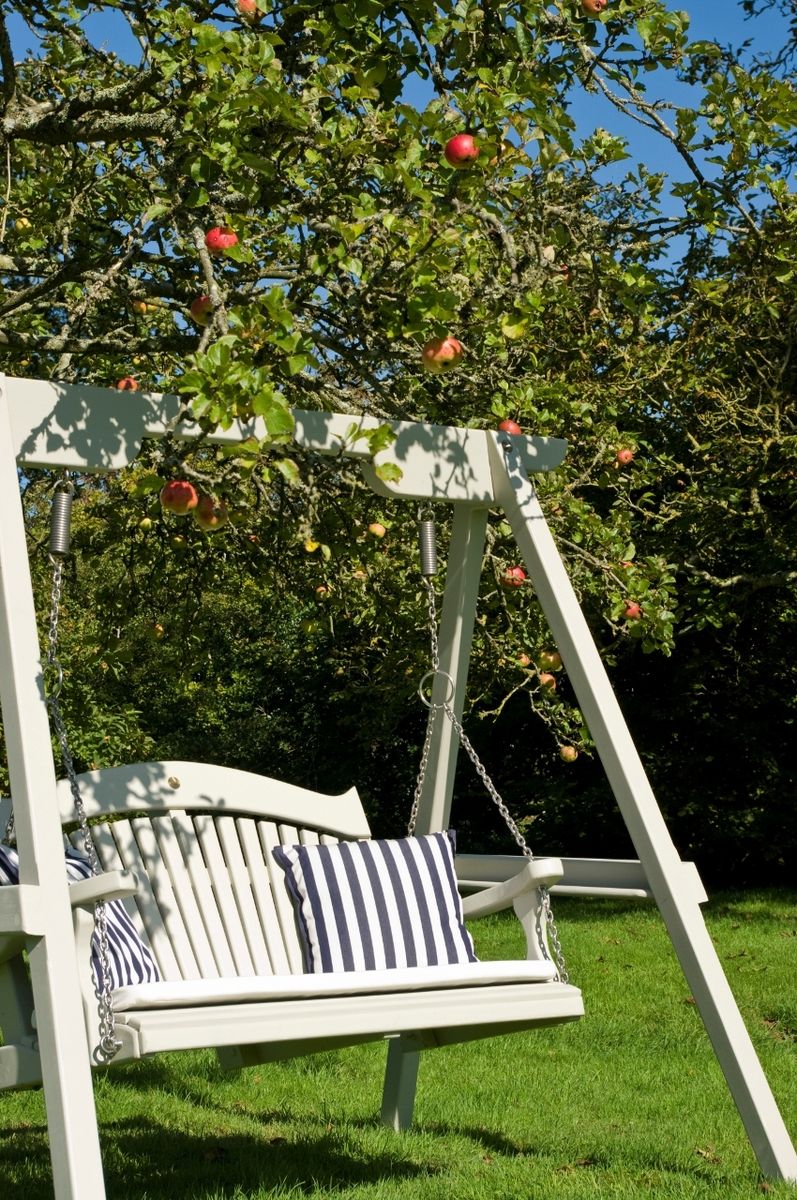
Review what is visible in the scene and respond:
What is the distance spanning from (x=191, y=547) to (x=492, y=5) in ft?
7.85

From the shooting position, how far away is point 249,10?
11.5 ft

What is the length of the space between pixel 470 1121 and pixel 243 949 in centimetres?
98

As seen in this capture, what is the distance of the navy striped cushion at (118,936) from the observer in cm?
336

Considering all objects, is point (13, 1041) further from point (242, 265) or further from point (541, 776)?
point (541, 776)

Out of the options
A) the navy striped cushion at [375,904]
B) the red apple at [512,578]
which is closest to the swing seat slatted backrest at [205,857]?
the navy striped cushion at [375,904]

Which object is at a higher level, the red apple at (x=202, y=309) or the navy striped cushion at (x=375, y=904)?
the red apple at (x=202, y=309)

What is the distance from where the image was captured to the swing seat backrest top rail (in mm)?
2877

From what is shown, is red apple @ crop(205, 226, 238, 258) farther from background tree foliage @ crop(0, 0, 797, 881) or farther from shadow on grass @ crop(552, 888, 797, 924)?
shadow on grass @ crop(552, 888, 797, 924)

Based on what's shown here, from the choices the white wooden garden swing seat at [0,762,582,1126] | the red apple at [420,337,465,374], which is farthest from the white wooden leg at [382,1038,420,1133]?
the red apple at [420,337,465,374]

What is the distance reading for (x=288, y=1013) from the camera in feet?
9.71

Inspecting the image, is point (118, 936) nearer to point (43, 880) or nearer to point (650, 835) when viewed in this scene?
point (43, 880)

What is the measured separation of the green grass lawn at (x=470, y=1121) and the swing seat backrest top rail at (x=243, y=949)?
373 millimetres

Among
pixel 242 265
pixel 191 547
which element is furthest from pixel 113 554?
pixel 242 265

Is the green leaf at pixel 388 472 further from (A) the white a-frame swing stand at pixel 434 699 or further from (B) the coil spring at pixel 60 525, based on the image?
(B) the coil spring at pixel 60 525
